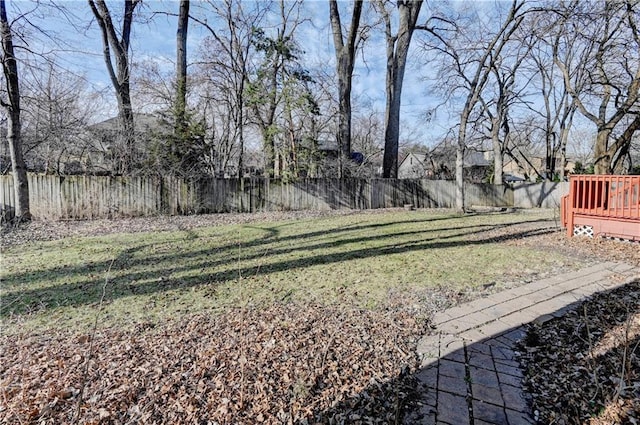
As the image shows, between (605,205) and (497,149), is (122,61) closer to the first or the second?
(605,205)

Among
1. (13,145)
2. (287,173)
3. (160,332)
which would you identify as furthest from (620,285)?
(13,145)

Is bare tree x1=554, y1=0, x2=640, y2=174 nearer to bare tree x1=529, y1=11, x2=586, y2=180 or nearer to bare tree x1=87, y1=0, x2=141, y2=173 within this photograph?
bare tree x1=529, y1=11, x2=586, y2=180

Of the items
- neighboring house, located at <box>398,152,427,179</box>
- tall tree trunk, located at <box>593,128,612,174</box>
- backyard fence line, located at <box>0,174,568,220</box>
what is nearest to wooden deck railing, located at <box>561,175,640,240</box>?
tall tree trunk, located at <box>593,128,612,174</box>

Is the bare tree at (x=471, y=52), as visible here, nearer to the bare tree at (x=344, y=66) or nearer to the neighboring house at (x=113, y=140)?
the bare tree at (x=344, y=66)

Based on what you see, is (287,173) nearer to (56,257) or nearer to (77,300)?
(56,257)

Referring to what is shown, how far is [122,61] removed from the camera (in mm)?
11039

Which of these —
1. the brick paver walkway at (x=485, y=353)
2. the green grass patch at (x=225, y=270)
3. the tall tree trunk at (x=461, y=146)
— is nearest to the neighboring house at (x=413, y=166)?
the tall tree trunk at (x=461, y=146)

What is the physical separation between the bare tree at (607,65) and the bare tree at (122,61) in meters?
13.4

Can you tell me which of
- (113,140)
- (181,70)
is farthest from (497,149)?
(113,140)

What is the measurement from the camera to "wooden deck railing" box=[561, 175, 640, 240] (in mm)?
5645

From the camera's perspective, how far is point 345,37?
14.3m

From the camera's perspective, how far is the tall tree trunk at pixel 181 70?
10.7 metres

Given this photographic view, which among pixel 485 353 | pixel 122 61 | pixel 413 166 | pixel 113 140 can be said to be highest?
pixel 122 61

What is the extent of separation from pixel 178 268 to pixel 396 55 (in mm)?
12423
